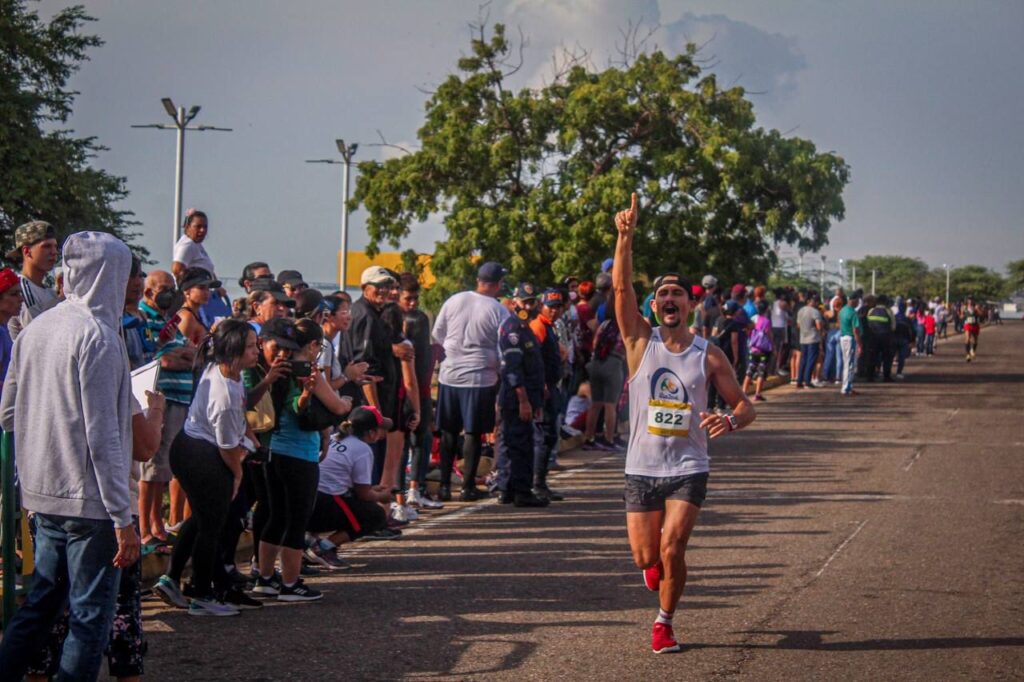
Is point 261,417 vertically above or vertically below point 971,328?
below

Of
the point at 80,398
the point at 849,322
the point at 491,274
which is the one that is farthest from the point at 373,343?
the point at 849,322

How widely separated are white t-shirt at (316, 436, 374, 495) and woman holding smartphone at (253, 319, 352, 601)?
2.44 feet

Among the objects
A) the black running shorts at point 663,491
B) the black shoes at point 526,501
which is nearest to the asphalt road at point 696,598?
the black shoes at point 526,501

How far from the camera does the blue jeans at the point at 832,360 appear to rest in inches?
Answer: 1289

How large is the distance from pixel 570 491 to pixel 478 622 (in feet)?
19.2

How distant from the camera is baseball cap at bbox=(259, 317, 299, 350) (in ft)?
27.3

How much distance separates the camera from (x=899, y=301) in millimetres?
39719

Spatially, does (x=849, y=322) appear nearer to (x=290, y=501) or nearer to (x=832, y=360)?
(x=832, y=360)

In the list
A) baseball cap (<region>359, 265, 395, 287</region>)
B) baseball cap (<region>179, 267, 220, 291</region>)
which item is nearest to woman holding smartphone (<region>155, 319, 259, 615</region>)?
baseball cap (<region>179, 267, 220, 291</region>)

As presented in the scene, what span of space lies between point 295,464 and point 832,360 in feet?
85.6

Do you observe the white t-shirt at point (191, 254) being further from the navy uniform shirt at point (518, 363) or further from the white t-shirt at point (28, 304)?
the white t-shirt at point (28, 304)

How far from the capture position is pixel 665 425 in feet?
24.5

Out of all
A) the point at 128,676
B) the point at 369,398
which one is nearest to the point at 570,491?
the point at 369,398

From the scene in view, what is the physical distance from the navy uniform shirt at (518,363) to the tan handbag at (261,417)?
4.31 metres
